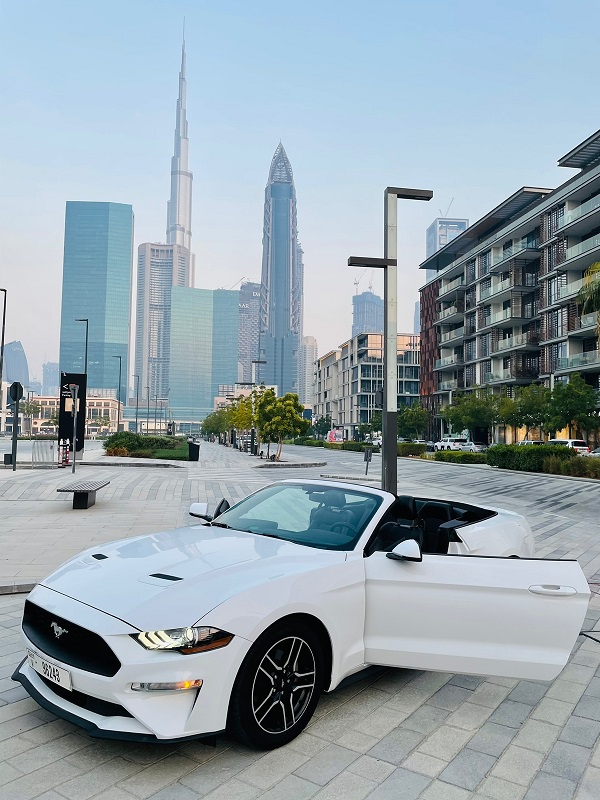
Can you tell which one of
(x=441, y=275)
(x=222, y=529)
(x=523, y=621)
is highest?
(x=441, y=275)

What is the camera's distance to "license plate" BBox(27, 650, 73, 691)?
3.12 m

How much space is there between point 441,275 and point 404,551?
78847 mm

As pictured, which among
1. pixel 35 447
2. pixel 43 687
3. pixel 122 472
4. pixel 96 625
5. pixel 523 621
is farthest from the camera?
pixel 35 447

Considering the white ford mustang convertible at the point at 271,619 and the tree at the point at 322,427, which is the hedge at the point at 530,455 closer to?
the white ford mustang convertible at the point at 271,619

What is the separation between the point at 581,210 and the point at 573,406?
20038 mm

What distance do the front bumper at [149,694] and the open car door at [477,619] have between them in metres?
1.07

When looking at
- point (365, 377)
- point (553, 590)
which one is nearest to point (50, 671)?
point (553, 590)

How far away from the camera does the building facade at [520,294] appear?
1908 inches

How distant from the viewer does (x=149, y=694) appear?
2930mm

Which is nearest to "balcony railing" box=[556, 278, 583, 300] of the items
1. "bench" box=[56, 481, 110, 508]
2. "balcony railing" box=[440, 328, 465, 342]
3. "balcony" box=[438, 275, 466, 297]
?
"balcony railing" box=[440, 328, 465, 342]

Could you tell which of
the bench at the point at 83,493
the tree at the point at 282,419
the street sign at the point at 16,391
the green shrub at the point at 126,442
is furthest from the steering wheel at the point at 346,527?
the green shrub at the point at 126,442

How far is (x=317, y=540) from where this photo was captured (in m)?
4.11

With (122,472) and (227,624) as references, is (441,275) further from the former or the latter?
(227,624)

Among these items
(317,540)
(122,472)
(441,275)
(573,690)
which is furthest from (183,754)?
(441,275)
